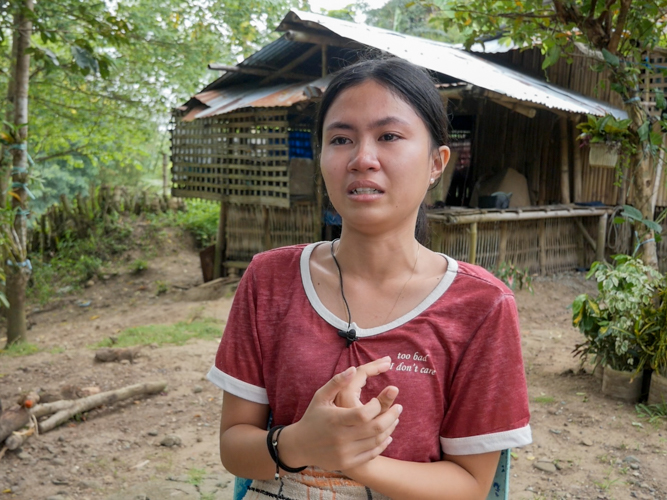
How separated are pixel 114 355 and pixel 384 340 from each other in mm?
4802

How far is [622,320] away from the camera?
4113 mm

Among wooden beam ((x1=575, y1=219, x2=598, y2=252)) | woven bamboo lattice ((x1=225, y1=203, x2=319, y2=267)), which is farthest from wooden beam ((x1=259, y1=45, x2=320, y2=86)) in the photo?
wooden beam ((x1=575, y1=219, x2=598, y2=252))

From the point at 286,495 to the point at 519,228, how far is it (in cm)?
761

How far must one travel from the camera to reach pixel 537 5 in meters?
4.66

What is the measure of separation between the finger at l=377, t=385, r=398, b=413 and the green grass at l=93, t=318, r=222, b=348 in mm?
5429

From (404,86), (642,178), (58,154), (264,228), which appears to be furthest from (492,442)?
(58,154)

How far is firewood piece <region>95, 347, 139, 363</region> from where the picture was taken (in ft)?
18.4

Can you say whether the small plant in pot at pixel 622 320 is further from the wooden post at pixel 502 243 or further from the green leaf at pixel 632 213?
the wooden post at pixel 502 243

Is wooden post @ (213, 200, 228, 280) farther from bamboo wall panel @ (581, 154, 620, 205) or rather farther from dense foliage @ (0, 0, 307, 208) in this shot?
bamboo wall panel @ (581, 154, 620, 205)

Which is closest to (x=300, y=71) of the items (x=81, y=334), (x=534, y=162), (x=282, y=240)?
(x=282, y=240)

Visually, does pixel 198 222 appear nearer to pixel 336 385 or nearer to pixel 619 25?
pixel 619 25

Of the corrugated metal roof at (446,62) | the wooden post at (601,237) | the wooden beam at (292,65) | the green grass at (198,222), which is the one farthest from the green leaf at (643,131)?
the green grass at (198,222)

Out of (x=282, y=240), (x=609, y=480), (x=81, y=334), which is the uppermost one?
(x=282, y=240)

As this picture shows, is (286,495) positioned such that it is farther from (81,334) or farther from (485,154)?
(485,154)
